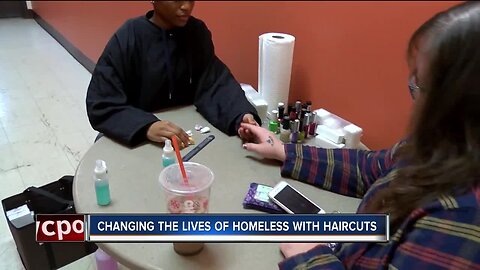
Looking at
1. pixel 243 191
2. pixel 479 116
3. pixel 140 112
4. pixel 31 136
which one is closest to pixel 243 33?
pixel 140 112

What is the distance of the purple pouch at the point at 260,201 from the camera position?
90 centimetres

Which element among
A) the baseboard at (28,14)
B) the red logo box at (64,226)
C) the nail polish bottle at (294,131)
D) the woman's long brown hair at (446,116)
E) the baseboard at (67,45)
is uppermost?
the woman's long brown hair at (446,116)

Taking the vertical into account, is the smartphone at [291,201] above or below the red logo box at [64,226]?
below

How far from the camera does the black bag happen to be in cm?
138

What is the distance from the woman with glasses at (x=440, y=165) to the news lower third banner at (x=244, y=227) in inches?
1.7

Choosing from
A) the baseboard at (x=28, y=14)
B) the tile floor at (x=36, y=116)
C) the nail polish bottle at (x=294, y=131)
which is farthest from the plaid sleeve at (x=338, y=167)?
the baseboard at (x=28, y=14)

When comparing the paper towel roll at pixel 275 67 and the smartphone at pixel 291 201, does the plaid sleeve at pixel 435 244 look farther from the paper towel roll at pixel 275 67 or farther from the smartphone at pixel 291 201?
the paper towel roll at pixel 275 67

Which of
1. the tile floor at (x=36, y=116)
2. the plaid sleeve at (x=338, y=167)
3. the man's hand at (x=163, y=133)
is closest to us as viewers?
the plaid sleeve at (x=338, y=167)

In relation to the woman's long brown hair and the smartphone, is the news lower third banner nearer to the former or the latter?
the woman's long brown hair

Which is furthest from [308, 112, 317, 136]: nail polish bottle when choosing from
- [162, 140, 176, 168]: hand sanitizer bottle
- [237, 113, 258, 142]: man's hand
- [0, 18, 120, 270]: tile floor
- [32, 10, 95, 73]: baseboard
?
[32, 10, 95, 73]: baseboard

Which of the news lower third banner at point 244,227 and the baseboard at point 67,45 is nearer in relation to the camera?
the news lower third banner at point 244,227

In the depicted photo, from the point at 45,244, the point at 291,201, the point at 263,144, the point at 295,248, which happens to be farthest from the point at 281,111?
the point at 45,244

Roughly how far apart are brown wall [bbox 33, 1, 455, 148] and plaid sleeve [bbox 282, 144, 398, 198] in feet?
0.51

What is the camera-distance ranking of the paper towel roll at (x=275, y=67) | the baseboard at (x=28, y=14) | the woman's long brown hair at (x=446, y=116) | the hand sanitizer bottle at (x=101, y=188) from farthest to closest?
the baseboard at (x=28, y=14), the paper towel roll at (x=275, y=67), the hand sanitizer bottle at (x=101, y=188), the woman's long brown hair at (x=446, y=116)
